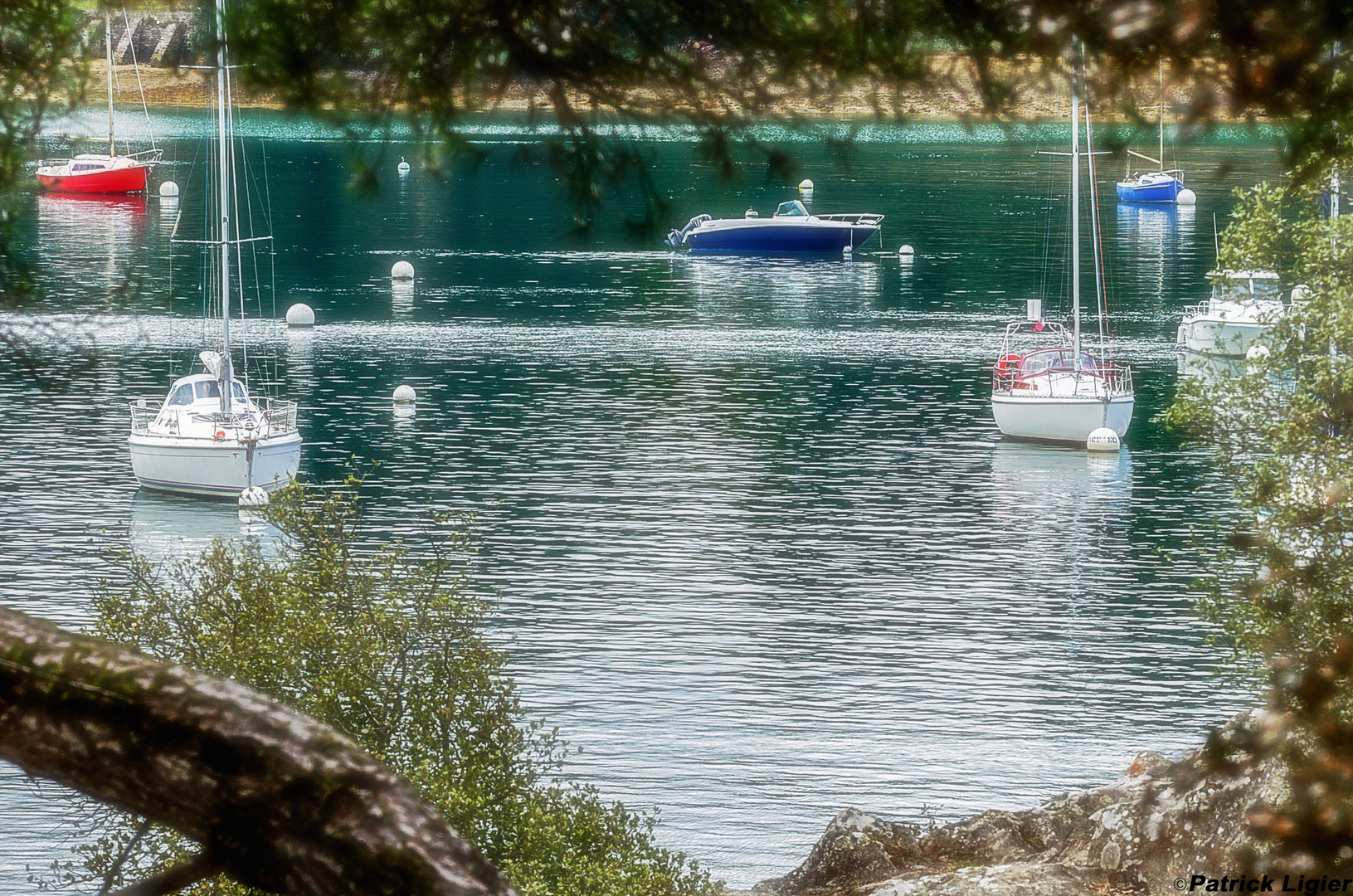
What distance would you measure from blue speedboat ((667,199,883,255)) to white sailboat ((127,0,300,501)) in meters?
57.2

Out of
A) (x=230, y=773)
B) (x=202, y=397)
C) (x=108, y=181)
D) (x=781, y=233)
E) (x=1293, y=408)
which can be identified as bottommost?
(x=202, y=397)

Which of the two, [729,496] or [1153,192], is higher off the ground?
[1153,192]

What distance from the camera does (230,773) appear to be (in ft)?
14.7

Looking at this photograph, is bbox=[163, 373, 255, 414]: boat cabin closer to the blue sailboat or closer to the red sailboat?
the red sailboat

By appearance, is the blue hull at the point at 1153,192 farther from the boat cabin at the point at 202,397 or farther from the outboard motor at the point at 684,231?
the boat cabin at the point at 202,397

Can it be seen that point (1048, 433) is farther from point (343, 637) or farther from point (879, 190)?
point (879, 190)

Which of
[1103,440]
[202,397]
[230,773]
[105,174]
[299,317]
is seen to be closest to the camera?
[230,773]

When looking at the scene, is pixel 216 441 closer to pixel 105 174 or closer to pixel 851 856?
pixel 851 856

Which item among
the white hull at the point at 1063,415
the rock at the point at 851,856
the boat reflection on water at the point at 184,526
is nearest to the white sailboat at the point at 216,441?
the boat reflection on water at the point at 184,526

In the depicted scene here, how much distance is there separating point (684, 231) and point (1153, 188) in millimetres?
44749

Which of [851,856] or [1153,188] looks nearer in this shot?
[851,856]

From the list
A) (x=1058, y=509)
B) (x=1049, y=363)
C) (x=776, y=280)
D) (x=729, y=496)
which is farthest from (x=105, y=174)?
(x=1058, y=509)

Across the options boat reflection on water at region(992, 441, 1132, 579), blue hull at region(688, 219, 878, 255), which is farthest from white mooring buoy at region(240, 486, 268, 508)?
blue hull at region(688, 219, 878, 255)

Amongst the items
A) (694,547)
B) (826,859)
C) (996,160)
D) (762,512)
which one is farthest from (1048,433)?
(996,160)
